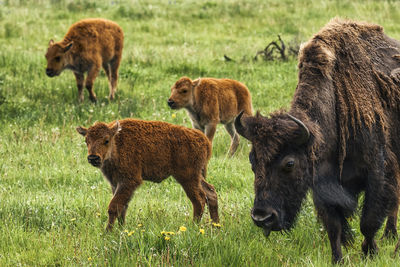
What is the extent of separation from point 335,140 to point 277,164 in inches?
32.4

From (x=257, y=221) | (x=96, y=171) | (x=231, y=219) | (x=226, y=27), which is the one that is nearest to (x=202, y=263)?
(x=257, y=221)

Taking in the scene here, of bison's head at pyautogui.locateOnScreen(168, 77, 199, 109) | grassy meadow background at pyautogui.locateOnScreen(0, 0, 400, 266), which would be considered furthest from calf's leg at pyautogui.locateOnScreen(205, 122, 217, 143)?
bison's head at pyautogui.locateOnScreen(168, 77, 199, 109)

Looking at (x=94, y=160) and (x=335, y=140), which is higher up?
(x=335, y=140)

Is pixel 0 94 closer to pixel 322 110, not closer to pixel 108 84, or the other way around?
pixel 108 84

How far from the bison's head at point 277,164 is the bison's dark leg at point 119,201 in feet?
4.92

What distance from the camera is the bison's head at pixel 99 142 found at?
534 cm

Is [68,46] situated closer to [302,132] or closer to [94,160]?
[94,160]

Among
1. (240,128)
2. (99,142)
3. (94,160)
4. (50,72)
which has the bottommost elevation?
(50,72)

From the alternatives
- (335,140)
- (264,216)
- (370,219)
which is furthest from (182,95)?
(264,216)

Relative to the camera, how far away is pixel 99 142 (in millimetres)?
5430

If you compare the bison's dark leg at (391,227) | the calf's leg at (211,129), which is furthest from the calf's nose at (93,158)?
the calf's leg at (211,129)

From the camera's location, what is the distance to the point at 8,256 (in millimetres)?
5098

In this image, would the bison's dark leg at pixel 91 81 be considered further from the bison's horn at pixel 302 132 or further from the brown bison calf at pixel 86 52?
the bison's horn at pixel 302 132

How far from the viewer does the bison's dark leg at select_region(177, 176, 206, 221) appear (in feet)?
19.4
